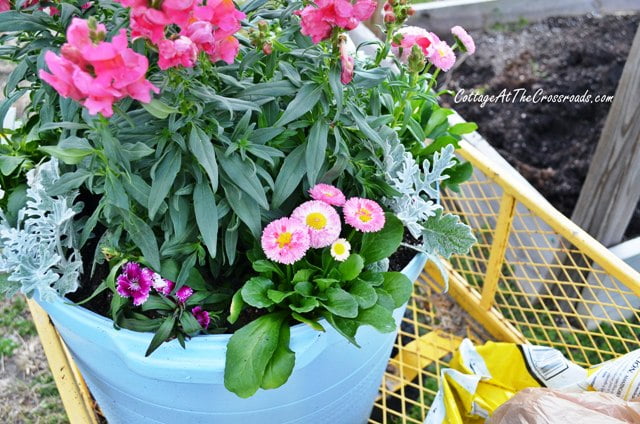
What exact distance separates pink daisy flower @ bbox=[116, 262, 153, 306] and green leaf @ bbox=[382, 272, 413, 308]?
14.3 inches

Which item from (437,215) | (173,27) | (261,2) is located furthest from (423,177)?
(173,27)

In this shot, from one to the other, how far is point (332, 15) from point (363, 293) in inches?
15.7

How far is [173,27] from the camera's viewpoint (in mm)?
902

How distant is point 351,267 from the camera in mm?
986

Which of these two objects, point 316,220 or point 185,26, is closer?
point 185,26

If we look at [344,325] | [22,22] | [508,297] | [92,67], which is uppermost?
[92,67]

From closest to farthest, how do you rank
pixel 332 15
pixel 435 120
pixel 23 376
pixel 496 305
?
pixel 332 15 → pixel 435 120 → pixel 496 305 → pixel 23 376

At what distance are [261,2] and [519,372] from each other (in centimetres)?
86

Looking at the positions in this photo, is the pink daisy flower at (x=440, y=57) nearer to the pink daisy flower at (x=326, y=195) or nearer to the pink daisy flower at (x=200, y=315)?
the pink daisy flower at (x=326, y=195)

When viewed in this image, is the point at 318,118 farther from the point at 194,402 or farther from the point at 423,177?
the point at 194,402

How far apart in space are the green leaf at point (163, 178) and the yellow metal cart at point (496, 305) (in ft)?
1.59

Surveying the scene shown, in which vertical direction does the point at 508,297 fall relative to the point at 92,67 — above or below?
below

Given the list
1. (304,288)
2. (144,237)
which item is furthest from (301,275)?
(144,237)

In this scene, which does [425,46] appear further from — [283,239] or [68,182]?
[68,182]
